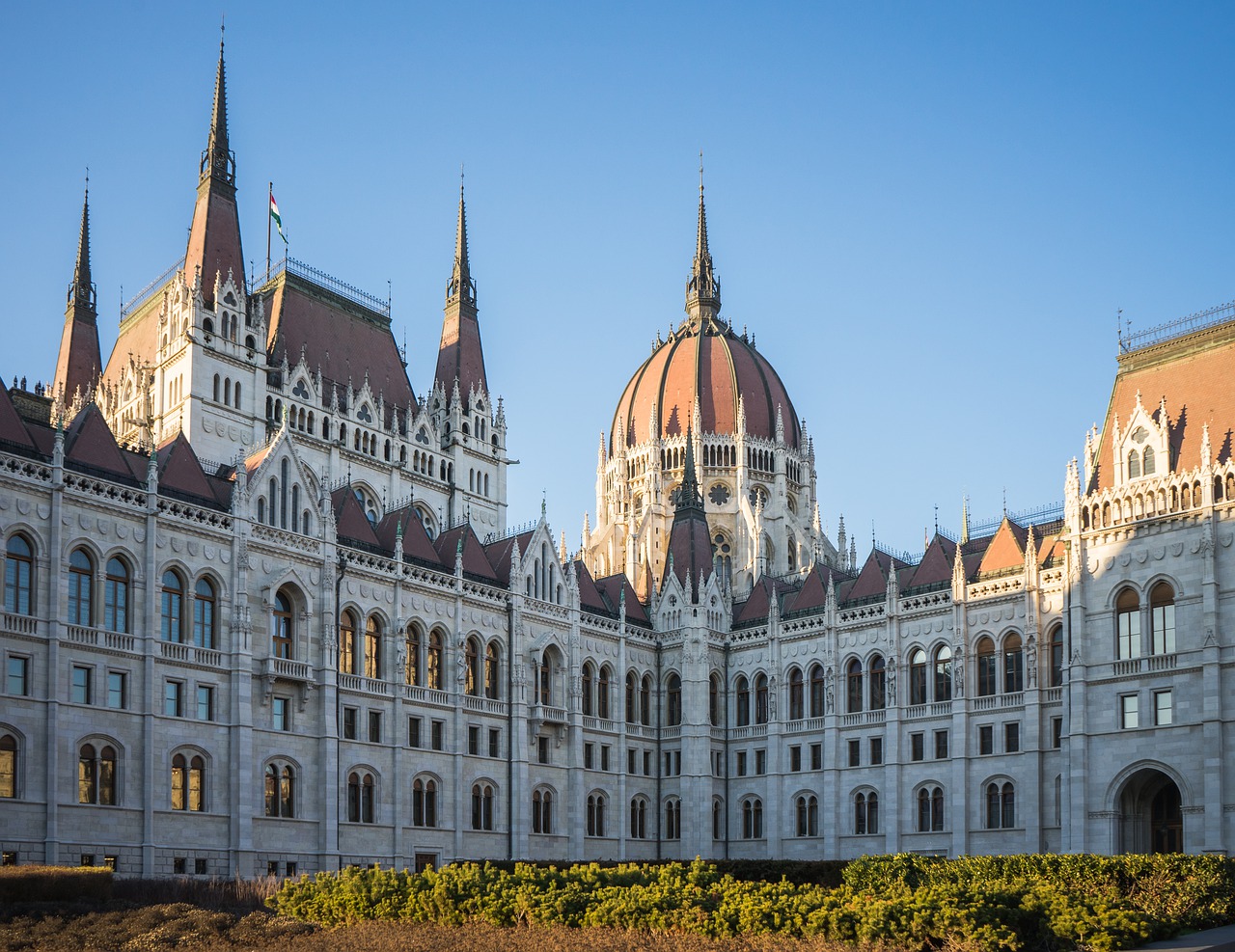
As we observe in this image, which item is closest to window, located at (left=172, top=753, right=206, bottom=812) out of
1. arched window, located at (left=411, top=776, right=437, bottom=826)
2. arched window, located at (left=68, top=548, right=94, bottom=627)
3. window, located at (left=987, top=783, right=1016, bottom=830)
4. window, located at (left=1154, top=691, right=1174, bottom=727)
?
arched window, located at (left=68, top=548, right=94, bottom=627)

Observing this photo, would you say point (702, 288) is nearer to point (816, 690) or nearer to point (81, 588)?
point (816, 690)

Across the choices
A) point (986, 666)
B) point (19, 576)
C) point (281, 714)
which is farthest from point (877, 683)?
point (19, 576)

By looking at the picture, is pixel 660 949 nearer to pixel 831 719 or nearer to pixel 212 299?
pixel 831 719

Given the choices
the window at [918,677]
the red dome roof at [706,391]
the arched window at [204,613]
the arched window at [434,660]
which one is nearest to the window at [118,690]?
the arched window at [204,613]

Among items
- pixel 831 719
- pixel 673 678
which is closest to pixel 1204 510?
pixel 831 719

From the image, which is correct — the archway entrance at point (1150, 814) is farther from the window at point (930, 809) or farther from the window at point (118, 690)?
the window at point (118, 690)

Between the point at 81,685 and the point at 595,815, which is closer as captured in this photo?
the point at 81,685

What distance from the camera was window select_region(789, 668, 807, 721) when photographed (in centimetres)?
6681

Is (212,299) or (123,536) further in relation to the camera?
(212,299)

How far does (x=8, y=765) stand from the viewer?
145 feet

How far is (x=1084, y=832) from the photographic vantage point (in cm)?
5341

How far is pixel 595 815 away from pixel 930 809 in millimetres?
15216

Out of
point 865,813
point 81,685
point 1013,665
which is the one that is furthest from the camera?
point 865,813

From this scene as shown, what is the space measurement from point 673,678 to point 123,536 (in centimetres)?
3049
